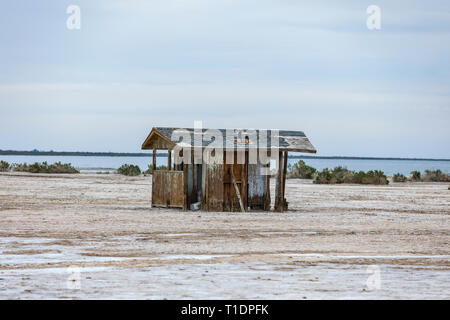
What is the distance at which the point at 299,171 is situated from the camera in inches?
2226

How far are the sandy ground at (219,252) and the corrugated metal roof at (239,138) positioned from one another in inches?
90.4

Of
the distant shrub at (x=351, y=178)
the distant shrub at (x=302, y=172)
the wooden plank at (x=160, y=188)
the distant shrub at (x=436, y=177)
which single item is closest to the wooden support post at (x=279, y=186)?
the wooden plank at (x=160, y=188)

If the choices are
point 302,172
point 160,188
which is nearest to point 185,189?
point 160,188

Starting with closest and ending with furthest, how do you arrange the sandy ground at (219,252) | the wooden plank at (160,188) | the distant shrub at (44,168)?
the sandy ground at (219,252)
the wooden plank at (160,188)
the distant shrub at (44,168)

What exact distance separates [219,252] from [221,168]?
10.1 m

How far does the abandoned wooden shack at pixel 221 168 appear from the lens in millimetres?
23531

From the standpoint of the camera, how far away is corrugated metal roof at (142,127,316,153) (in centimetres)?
2345

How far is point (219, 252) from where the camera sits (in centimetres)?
1352

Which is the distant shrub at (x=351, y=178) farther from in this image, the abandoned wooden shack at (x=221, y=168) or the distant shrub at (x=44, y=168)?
the abandoned wooden shack at (x=221, y=168)

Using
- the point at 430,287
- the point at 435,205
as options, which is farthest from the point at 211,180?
the point at 430,287

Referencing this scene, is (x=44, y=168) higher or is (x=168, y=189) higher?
(x=44, y=168)

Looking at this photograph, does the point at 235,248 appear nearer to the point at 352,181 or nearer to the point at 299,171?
the point at 352,181

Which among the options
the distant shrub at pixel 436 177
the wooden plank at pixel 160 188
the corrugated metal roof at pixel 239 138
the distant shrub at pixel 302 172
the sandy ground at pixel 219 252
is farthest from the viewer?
the distant shrub at pixel 302 172

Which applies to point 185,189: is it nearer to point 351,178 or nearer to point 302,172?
point 351,178
